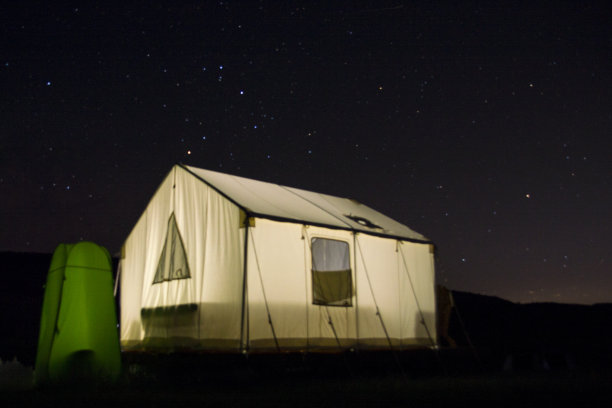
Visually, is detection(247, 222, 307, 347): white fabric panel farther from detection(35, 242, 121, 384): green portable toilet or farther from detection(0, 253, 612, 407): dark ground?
detection(35, 242, 121, 384): green portable toilet

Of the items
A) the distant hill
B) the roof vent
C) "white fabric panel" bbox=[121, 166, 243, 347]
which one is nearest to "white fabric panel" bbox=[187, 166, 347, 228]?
"white fabric panel" bbox=[121, 166, 243, 347]

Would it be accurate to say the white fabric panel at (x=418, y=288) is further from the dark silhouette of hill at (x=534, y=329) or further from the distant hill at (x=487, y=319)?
the distant hill at (x=487, y=319)

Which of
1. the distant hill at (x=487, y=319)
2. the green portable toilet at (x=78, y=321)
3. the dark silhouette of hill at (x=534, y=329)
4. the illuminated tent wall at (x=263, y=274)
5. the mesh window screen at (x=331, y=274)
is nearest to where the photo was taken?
the green portable toilet at (x=78, y=321)

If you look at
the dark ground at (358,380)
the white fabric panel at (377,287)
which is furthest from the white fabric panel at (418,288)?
the dark ground at (358,380)

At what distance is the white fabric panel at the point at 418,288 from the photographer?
9.34 meters

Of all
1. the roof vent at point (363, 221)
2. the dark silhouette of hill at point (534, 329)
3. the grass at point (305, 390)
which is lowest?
the grass at point (305, 390)

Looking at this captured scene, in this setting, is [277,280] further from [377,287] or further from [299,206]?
[377,287]

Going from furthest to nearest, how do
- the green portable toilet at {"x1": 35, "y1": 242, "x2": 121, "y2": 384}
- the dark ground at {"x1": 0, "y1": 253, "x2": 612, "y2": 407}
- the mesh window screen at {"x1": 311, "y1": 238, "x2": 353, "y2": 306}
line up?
1. the mesh window screen at {"x1": 311, "y1": 238, "x2": 353, "y2": 306}
2. the green portable toilet at {"x1": 35, "y1": 242, "x2": 121, "y2": 384}
3. the dark ground at {"x1": 0, "y1": 253, "x2": 612, "y2": 407}

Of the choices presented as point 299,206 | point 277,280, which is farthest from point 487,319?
point 277,280

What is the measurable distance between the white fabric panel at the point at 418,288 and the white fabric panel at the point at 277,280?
7.41ft

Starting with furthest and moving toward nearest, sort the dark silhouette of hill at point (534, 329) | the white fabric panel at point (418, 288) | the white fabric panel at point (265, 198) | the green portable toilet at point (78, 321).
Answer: the dark silhouette of hill at point (534, 329)
the white fabric panel at point (418, 288)
the white fabric panel at point (265, 198)
the green portable toilet at point (78, 321)

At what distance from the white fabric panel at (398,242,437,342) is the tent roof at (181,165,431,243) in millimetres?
239

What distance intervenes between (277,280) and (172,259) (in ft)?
5.66

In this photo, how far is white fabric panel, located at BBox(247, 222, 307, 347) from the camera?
715cm
